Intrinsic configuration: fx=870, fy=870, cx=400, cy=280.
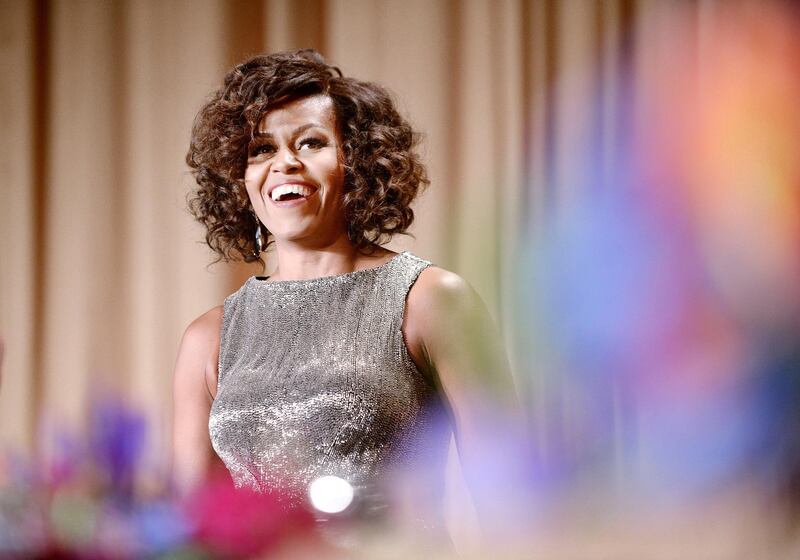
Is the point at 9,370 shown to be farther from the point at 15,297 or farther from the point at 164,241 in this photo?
the point at 164,241

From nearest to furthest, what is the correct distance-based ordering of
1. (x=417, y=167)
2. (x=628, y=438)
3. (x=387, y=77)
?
1. (x=417, y=167)
2. (x=628, y=438)
3. (x=387, y=77)

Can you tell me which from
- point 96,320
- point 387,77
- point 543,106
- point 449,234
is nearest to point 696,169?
point 543,106

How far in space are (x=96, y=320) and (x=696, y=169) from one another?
0.92 m

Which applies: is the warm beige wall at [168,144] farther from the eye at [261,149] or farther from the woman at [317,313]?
the eye at [261,149]

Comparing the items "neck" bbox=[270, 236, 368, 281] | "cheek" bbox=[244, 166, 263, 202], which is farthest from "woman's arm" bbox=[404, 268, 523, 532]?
"cheek" bbox=[244, 166, 263, 202]

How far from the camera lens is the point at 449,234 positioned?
4.15 ft

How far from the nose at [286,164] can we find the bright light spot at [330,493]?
0.34m

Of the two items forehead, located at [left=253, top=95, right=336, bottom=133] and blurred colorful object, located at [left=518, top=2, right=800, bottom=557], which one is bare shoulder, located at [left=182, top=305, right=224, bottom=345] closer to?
forehead, located at [left=253, top=95, right=336, bottom=133]

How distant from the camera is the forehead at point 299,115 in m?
0.99

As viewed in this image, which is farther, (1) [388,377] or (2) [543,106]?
(2) [543,106]

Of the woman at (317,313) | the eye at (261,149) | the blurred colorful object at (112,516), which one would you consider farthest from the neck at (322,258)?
the blurred colorful object at (112,516)

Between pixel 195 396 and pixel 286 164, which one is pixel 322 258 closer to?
pixel 286 164

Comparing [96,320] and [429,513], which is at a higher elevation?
[96,320]

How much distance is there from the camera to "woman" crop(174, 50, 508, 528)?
35.8 inches
